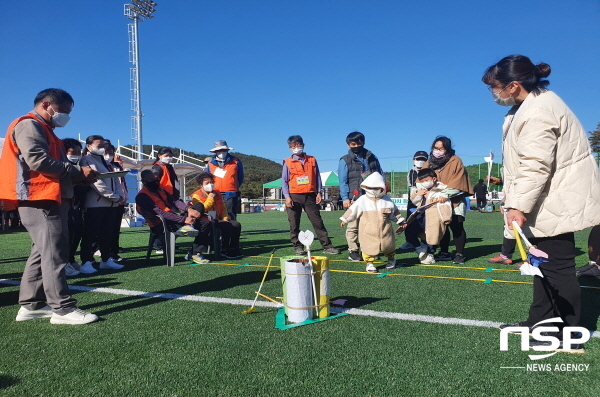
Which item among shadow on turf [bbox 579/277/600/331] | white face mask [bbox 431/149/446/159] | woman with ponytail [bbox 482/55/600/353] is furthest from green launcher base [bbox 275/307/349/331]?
white face mask [bbox 431/149/446/159]

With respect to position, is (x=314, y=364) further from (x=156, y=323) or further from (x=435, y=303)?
(x=435, y=303)

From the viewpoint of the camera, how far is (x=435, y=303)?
386cm

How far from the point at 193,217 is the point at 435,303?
3946 millimetres

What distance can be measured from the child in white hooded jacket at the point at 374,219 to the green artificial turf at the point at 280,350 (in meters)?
0.90

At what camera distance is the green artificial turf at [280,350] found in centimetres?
225

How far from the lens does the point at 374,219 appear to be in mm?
5566

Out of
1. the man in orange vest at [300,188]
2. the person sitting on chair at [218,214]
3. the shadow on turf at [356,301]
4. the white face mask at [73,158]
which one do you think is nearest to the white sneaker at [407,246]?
the man in orange vest at [300,188]

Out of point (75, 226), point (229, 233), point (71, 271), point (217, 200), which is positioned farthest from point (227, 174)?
point (71, 271)

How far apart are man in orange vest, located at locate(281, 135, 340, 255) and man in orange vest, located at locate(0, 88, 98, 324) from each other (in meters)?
3.99

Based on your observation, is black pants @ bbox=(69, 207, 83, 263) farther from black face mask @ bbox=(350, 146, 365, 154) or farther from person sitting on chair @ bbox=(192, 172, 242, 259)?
black face mask @ bbox=(350, 146, 365, 154)

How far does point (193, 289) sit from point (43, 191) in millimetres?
1859

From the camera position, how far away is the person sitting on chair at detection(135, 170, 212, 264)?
6.45m

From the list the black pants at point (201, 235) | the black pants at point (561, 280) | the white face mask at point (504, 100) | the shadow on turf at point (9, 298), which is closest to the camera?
the black pants at point (561, 280)

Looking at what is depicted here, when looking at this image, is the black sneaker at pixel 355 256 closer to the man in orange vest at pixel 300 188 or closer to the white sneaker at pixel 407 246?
Result: the man in orange vest at pixel 300 188
